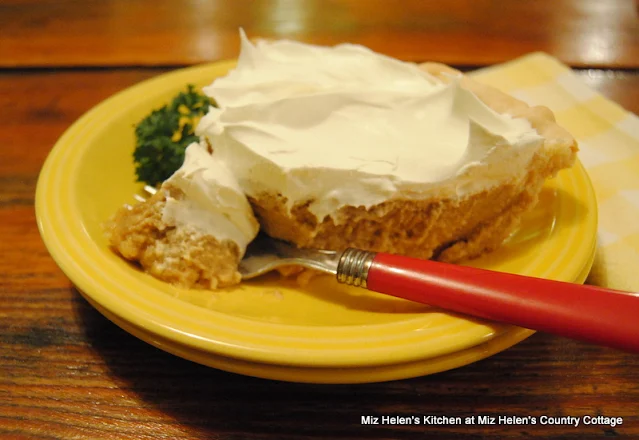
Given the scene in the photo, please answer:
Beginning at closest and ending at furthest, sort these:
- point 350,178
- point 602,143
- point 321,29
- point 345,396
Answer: point 345,396 → point 350,178 → point 602,143 → point 321,29

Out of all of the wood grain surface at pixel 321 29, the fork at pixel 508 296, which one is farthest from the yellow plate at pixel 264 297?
the wood grain surface at pixel 321 29

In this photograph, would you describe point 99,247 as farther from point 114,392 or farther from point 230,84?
point 230,84

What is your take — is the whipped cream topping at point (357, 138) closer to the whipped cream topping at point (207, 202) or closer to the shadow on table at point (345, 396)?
the whipped cream topping at point (207, 202)

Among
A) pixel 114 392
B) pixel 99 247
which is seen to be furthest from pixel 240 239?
pixel 114 392

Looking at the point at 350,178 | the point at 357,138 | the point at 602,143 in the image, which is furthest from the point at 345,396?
the point at 602,143

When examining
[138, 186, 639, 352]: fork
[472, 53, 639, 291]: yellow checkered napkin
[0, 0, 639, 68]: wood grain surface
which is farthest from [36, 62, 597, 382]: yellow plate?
[0, 0, 639, 68]: wood grain surface

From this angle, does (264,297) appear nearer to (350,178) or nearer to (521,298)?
(350,178)
